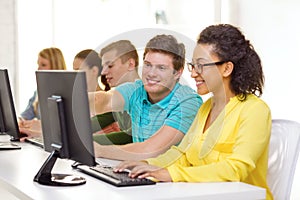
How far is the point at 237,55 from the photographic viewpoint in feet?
7.84

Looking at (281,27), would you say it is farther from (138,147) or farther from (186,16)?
(138,147)

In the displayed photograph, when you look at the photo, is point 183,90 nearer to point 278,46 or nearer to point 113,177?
point 113,177

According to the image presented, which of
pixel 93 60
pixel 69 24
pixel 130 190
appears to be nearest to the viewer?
pixel 130 190

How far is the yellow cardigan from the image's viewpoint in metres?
2.12

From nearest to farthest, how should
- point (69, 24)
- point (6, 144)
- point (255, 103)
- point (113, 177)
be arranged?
point (113, 177)
point (255, 103)
point (6, 144)
point (69, 24)

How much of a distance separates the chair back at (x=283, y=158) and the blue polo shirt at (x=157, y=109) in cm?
39

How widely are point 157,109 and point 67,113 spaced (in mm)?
657

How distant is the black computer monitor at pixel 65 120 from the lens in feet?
6.75

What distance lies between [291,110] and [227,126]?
1.90 metres

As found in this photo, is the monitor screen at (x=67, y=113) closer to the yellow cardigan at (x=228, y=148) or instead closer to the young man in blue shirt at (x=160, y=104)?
the yellow cardigan at (x=228, y=148)

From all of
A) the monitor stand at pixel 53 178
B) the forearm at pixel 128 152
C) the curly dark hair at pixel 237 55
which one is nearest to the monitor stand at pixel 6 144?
the forearm at pixel 128 152

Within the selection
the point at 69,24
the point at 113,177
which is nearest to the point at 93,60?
the point at 113,177

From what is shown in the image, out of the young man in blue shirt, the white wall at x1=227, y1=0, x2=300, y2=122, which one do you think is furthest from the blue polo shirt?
the white wall at x1=227, y1=0, x2=300, y2=122

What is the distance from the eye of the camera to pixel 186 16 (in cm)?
518
